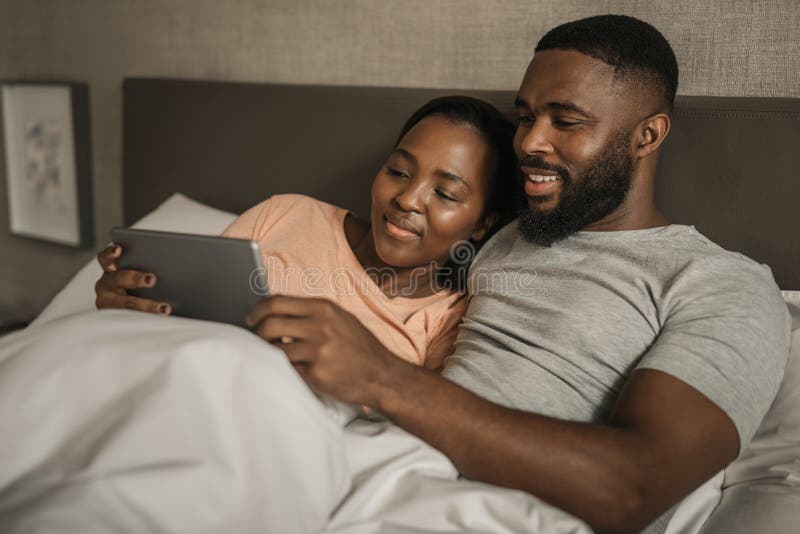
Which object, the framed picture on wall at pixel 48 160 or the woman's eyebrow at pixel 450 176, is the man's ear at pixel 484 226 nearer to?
the woman's eyebrow at pixel 450 176

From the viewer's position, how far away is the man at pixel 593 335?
3.03ft

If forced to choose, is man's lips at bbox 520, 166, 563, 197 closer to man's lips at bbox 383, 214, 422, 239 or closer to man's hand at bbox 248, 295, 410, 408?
man's lips at bbox 383, 214, 422, 239

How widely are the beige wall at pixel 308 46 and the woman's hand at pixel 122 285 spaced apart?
0.91 m

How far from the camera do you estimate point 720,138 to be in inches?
51.3

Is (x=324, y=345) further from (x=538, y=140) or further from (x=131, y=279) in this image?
(x=538, y=140)

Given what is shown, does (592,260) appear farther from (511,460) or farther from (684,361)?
(511,460)

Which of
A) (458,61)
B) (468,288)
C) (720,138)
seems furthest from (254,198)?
(720,138)

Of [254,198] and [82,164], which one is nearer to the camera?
[254,198]

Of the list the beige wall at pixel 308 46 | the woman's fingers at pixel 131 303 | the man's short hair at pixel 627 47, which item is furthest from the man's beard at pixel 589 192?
the woman's fingers at pixel 131 303

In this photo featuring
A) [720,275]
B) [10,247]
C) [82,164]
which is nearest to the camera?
[720,275]

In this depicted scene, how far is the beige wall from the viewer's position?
1.37 m

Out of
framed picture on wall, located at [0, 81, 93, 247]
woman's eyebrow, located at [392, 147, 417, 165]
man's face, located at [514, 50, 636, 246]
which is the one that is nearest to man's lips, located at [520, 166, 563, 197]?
man's face, located at [514, 50, 636, 246]

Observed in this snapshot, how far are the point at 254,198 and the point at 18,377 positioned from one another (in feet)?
3.66

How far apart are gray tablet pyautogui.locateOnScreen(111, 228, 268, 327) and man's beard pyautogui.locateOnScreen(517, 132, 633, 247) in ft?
1.80
